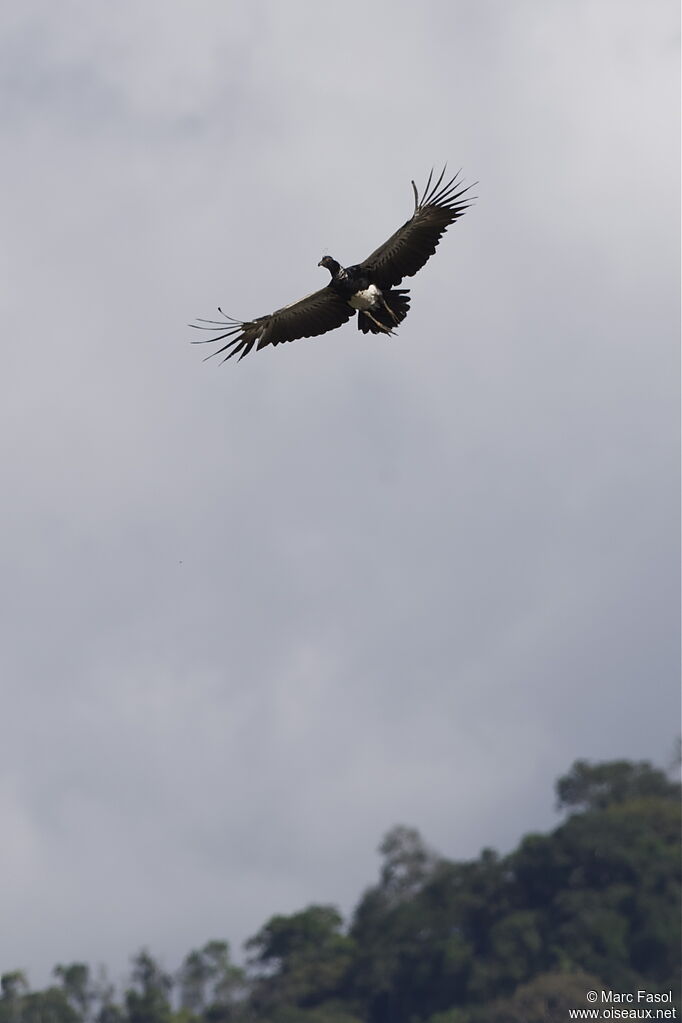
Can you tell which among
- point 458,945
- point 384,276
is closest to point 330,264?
point 384,276

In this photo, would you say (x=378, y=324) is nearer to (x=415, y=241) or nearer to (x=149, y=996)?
(x=415, y=241)

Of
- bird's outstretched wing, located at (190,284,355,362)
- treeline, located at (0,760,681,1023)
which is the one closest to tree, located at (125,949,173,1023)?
treeline, located at (0,760,681,1023)

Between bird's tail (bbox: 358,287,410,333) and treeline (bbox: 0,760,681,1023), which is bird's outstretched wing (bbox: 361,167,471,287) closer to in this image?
bird's tail (bbox: 358,287,410,333)

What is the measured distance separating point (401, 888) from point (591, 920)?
11.4 metres

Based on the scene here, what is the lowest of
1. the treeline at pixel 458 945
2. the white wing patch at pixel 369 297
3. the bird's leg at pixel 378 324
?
the bird's leg at pixel 378 324

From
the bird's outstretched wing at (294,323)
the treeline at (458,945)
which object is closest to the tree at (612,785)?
the treeline at (458,945)

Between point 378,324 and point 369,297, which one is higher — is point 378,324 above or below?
below

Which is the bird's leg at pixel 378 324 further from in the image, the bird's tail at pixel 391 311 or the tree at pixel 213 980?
the tree at pixel 213 980

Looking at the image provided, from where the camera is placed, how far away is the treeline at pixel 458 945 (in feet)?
263

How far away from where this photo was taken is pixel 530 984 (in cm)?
7769

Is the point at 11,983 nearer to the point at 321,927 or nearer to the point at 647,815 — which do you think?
the point at 321,927

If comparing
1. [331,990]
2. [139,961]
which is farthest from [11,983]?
[331,990]

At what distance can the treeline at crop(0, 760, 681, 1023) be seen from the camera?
8019 cm

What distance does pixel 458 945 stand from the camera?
3265 inches
